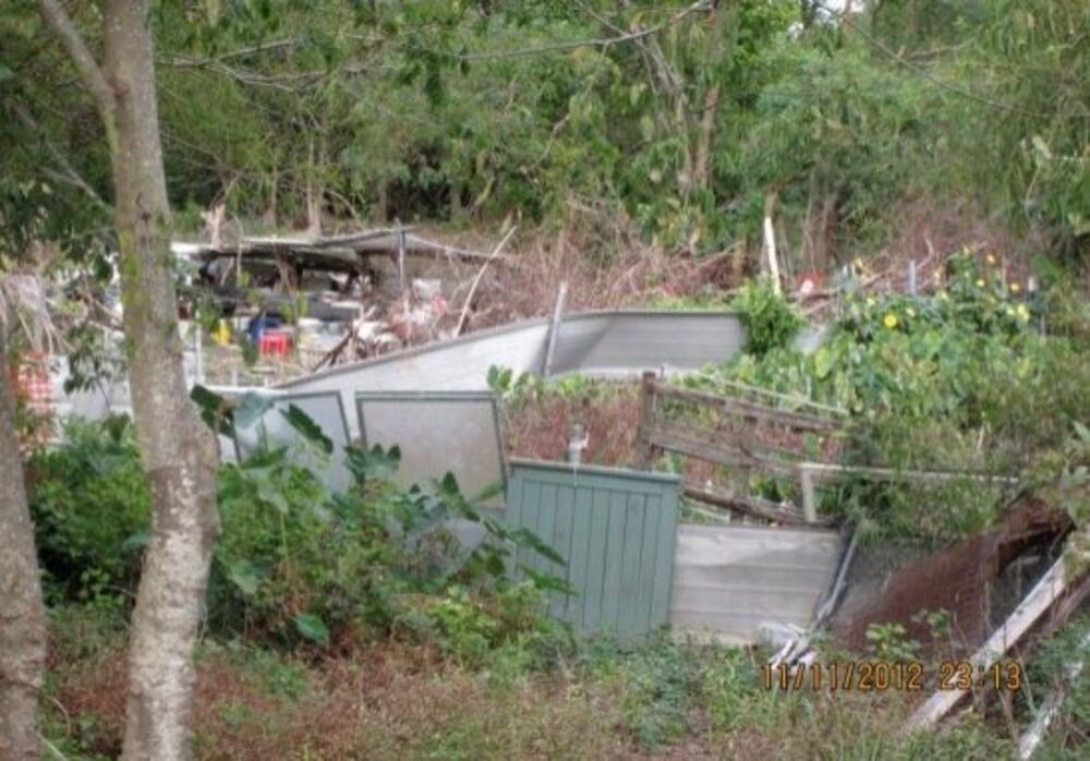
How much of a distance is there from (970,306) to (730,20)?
14.0 m

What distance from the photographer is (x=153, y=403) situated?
15.5 feet

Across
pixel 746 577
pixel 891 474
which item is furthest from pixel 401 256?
pixel 891 474

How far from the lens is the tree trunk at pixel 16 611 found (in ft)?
16.6

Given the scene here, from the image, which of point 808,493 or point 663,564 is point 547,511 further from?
point 808,493

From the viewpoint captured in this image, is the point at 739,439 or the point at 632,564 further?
the point at 739,439

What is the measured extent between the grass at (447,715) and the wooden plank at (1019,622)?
0.23m

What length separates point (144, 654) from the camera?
4934mm

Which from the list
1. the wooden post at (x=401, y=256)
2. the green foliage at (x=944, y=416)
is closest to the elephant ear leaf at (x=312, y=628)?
the green foliage at (x=944, y=416)

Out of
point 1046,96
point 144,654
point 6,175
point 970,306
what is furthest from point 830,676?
point 970,306

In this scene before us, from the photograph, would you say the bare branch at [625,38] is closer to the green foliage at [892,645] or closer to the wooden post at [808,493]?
the green foliage at [892,645]

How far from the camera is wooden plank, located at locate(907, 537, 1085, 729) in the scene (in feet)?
23.0

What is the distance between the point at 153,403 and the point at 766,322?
14.8 m

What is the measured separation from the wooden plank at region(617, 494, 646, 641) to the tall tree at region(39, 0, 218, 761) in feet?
19.8

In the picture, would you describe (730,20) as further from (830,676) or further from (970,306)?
(970,306)
